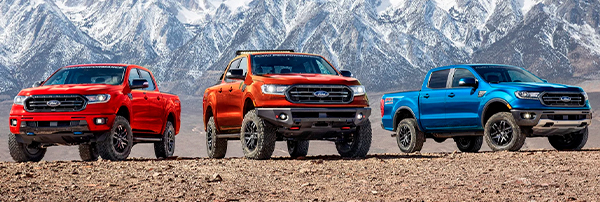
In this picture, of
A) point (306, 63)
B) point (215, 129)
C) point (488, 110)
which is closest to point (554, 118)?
point (488, 110)

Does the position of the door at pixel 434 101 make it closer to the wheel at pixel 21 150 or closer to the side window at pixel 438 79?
the side window at pixel 438 79

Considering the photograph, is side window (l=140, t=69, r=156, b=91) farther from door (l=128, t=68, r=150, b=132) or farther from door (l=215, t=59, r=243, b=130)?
door (l=215, t=59, r=243, b=130)

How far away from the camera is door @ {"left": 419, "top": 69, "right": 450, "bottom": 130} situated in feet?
57.8

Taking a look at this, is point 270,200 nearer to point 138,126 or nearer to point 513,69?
point 138,126

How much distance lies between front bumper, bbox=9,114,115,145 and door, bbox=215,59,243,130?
2.37 metres

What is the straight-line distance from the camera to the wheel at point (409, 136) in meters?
18.2

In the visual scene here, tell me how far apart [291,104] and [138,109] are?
451cm

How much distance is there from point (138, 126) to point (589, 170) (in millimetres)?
9411

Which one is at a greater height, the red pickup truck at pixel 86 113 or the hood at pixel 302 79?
the hood at pixel 302 79

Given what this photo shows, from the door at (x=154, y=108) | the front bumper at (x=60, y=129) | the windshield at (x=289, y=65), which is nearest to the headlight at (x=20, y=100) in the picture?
the front bumper at (x=60, y=129)

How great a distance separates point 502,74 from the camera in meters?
17.5

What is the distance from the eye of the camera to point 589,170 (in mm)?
11836

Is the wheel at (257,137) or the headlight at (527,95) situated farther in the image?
the headlight at (527,95)

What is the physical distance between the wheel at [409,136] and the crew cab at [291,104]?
11.9ft
